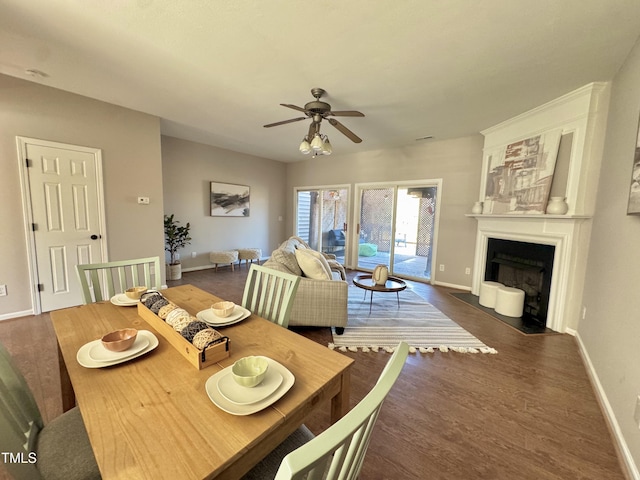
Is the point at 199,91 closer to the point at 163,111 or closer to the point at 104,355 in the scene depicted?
the point at 163,111

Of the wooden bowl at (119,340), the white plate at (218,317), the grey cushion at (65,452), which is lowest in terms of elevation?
the grey cushion at (65,452)

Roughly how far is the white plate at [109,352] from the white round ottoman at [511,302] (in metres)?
3.69

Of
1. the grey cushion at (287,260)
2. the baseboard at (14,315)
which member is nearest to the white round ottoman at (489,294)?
the grey cushion at (287,260)

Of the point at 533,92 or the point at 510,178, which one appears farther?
the point at 510,178

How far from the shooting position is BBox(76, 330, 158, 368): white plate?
914 mm

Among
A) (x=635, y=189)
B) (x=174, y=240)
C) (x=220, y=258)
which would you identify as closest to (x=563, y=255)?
(x=635, y=189)

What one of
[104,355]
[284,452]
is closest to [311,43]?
[104,355]

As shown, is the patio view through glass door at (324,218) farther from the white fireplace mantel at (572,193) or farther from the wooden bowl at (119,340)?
the wooden bowl at (119,340)

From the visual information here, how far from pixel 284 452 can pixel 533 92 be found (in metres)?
3.73

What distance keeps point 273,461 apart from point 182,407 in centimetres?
38

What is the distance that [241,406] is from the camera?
74cm

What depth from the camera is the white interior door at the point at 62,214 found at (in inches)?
115

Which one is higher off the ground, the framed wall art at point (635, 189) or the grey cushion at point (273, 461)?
the framed wall art at point (635, 189)

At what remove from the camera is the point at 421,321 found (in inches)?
121
